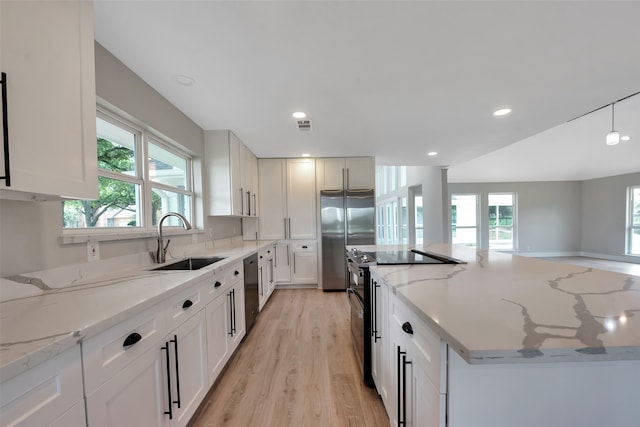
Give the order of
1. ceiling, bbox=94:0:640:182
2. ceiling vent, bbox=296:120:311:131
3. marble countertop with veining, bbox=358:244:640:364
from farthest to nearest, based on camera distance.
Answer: ceiling vent, bbox=296:120:311:131, ceiling, bbox=94:0:640:182, marble countertop with veining, bbox=358:244:640:364

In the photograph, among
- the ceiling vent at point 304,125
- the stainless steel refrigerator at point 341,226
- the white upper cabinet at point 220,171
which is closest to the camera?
the ceiling vent at point 304,125

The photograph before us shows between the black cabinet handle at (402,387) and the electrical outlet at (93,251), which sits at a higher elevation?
the electrical outlet at (93,251)

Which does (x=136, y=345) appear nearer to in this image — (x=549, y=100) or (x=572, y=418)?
(x=572, y=418)

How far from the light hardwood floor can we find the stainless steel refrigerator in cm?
123

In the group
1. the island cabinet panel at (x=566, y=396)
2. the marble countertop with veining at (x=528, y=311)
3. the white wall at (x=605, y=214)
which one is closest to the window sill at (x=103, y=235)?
the marble countertop with veining at (x=528, y=311)

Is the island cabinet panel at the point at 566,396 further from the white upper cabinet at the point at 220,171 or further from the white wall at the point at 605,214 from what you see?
the white wall at the point at 605,214

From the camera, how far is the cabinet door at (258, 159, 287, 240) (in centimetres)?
430

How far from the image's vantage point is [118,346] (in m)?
0.91

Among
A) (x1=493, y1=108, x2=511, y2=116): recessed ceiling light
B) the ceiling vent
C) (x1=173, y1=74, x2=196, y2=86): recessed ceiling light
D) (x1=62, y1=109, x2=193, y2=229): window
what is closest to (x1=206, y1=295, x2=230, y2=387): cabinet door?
(x1=62, y1=109, x2=193, y2=229): window

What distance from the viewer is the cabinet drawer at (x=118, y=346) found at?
795 mm

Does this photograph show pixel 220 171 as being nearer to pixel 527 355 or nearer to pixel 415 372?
pixel 415 372

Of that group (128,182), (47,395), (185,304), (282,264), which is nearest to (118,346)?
(47,395)

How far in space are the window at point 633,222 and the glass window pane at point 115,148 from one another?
1060cm

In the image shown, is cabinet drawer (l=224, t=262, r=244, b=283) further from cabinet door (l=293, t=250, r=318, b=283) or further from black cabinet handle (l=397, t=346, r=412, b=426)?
cabinet door (l=293, t=250, r=318, b=283)
